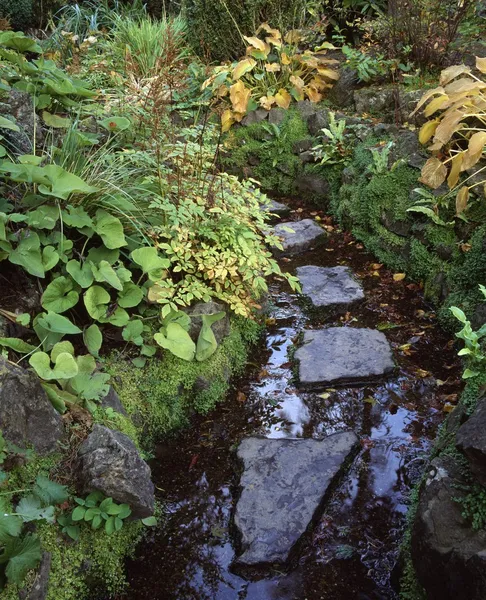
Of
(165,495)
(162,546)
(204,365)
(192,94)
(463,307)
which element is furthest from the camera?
(192,94)

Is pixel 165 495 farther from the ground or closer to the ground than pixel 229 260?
closer to the ground

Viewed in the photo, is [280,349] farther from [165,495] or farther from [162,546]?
[162,546]

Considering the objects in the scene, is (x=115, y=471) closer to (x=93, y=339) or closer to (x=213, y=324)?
(x=93, y=339)

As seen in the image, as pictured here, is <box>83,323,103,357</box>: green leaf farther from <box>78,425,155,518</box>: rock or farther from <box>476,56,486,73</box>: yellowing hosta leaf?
<box>476,56,486,73</box>: yellowing hosta leaf

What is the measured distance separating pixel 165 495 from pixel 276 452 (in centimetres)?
61

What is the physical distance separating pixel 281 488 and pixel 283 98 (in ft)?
15.4

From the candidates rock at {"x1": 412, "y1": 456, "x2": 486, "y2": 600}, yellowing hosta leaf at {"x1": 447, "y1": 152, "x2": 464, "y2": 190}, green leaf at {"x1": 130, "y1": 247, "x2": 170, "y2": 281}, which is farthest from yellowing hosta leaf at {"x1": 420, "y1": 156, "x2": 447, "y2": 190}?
rock at {"x1": 412, "y1": 456, "x2": 486, "y2": 600}

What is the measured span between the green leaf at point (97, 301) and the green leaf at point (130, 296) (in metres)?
0.11

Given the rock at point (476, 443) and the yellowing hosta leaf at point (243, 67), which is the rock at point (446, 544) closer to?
the rock at point (476, 443)

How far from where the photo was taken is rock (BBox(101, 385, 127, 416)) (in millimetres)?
2863

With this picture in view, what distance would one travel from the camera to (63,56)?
698 cm

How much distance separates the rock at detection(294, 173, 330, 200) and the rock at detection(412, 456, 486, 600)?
12.7ft

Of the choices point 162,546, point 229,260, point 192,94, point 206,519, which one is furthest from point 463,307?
point 192,94

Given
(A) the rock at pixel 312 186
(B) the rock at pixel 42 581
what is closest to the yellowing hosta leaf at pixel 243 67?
(A) the rock at pixel 312 186
